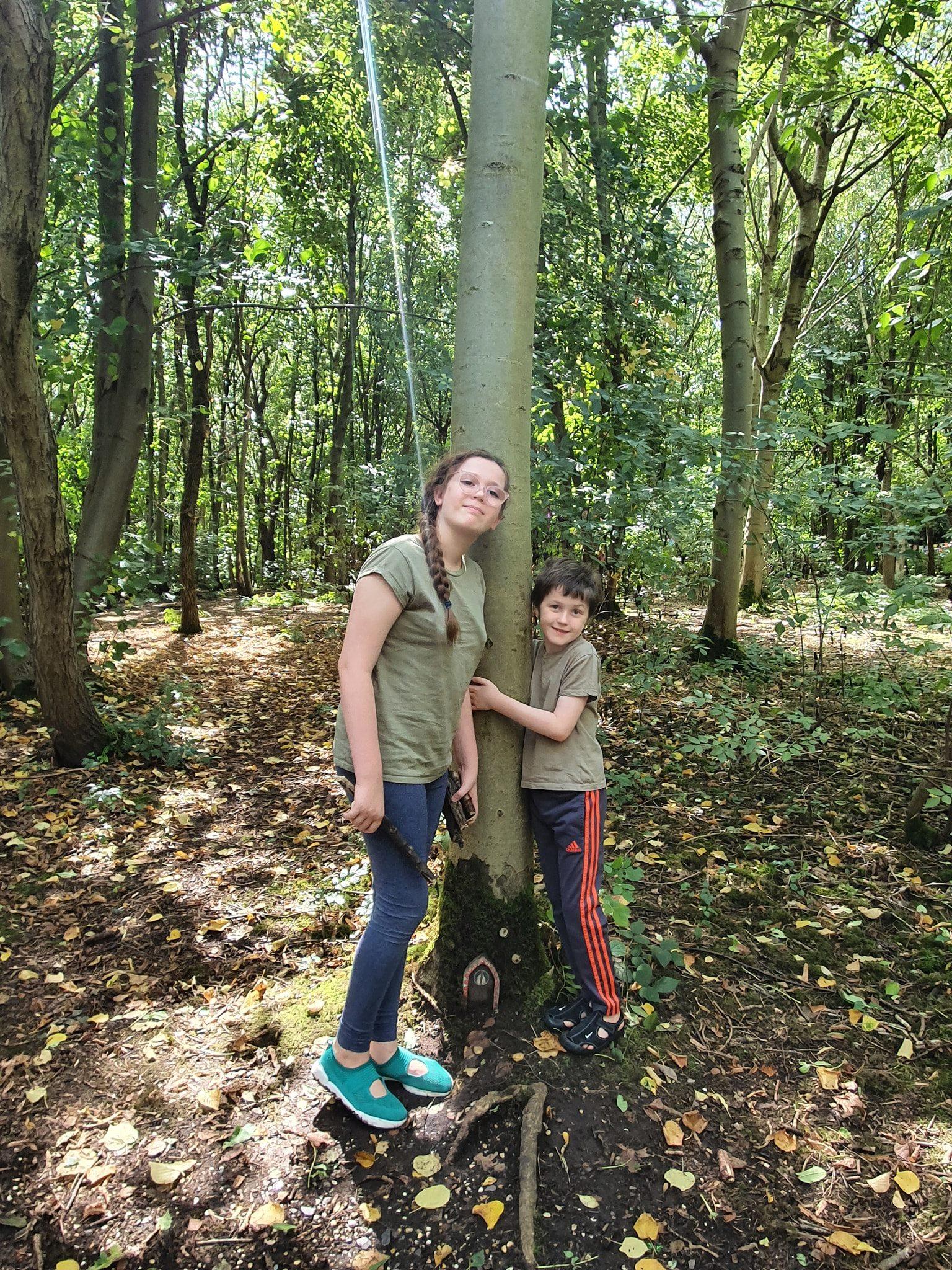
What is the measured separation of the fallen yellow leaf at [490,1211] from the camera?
1.85 metres

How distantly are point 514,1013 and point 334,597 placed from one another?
40.9 feet

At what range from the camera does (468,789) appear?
7.77 feet

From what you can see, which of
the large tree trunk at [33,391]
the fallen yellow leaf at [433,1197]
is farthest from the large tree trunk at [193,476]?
the fallen yellow leaf at [433,1197]

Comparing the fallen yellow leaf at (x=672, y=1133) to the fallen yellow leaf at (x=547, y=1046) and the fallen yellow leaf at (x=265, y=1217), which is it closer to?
the fallen yellow leaf at (x=547, y=1046)

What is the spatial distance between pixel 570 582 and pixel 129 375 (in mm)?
5190

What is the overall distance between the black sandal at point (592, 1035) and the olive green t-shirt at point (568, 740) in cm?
Result: 75

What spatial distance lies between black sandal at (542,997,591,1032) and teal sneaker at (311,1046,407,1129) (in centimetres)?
55

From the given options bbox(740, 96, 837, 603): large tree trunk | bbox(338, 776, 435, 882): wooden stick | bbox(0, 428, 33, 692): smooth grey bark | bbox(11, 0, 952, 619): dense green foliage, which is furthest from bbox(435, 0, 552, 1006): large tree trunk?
bbox(740, 96, 837, 603): large tree trunk

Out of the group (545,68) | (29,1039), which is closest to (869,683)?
(545,68)

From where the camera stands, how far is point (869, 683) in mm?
4699

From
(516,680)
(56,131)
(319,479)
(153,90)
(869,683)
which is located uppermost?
(153,90)

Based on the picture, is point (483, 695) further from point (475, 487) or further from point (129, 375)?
point (129, 375)

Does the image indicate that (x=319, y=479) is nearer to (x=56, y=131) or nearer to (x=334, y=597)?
(x=334, y=597)

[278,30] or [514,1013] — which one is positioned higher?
[278,30]
